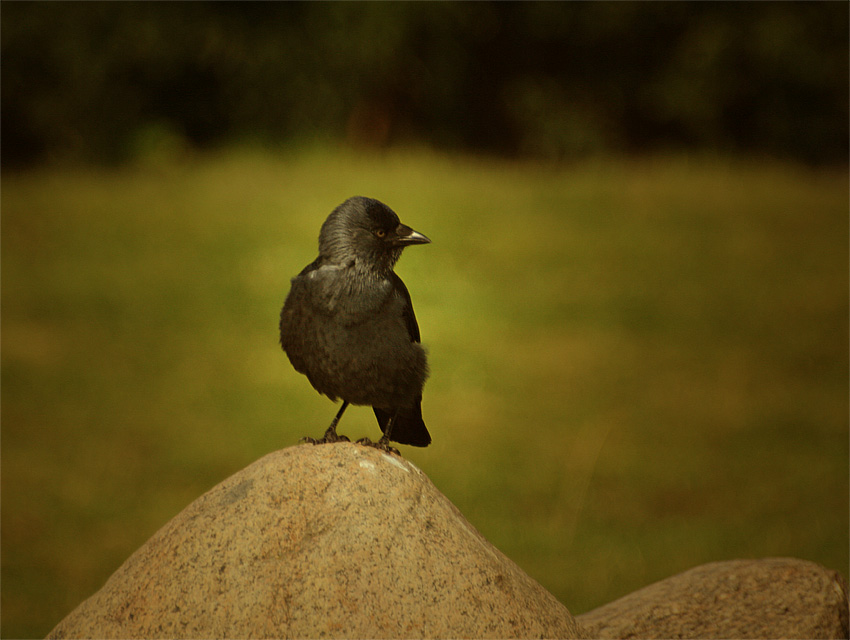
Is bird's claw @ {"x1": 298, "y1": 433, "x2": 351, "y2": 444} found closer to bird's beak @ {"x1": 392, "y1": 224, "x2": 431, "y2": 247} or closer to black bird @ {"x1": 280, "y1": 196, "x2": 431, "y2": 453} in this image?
black bird @ {"x1": 280, "y1": 196, "x2": 431, "y2": 453}

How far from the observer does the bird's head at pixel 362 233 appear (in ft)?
15.2

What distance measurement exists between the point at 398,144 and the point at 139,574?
13.7 metres

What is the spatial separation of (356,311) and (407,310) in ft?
1.14

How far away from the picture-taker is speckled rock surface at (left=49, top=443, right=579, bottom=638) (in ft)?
14.2

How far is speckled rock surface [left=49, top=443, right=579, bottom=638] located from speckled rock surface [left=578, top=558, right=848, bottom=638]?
828 millimetres

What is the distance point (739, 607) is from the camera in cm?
546

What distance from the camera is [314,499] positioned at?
457cm

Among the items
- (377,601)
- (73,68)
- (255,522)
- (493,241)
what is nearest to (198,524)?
(255,522)

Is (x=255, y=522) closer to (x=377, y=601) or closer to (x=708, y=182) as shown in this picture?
(x=377, y=601)

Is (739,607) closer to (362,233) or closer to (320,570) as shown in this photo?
(320,570)

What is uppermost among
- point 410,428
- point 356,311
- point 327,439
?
point 356,311

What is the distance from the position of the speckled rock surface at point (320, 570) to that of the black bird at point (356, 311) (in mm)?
373

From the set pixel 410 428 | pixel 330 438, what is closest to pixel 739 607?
pixel 410 428

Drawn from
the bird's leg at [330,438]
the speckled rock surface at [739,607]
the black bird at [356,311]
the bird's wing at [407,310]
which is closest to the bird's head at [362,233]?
the black bird at [356,311]
